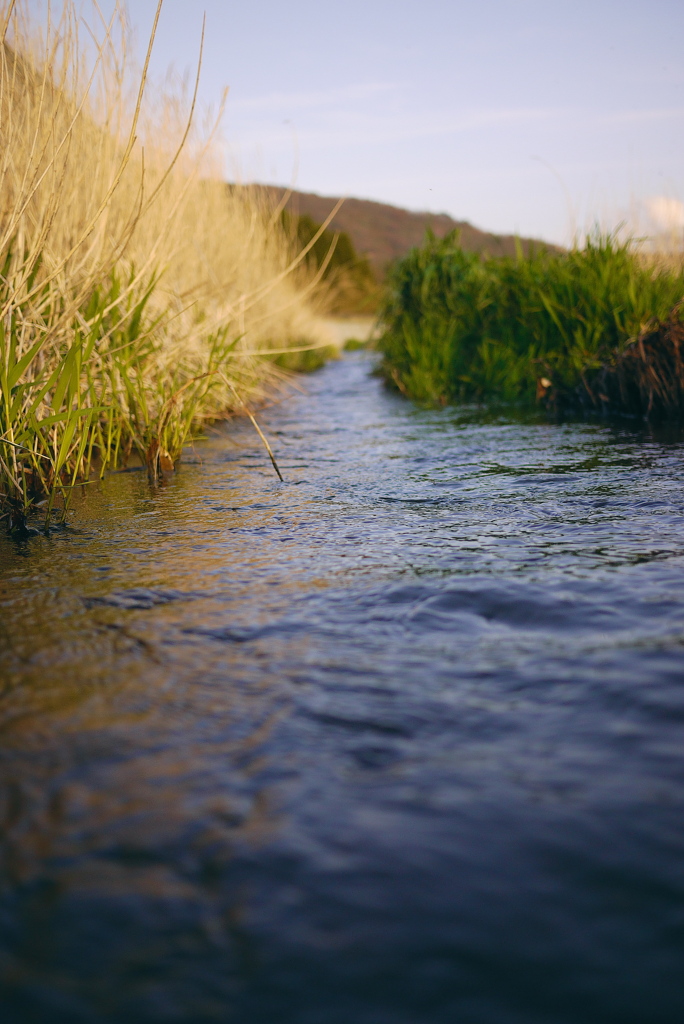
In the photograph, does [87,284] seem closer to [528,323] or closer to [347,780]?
[347,780]

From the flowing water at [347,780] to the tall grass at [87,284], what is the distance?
70cm

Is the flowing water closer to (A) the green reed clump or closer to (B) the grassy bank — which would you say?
(A) the green reed clump

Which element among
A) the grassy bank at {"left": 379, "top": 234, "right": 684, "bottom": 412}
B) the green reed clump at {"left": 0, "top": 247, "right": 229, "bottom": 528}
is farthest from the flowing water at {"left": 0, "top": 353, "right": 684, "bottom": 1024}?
the grassy bank at {"left": 379, "top": 234, "right": 684, "bottom": 412}

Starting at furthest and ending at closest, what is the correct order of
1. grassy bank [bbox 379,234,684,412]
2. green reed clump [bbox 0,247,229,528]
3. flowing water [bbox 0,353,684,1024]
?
grassy bank [bbox 379,234,684,412] → green reed clump [bbox 0,247,229,528] → flowing water [bbox 0,353,684,1024]

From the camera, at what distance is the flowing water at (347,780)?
0.81 meters

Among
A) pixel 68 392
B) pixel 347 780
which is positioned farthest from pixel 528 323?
pixel 347 780

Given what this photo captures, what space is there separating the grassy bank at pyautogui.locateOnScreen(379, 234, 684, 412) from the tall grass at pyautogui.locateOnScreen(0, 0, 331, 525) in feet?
5.94

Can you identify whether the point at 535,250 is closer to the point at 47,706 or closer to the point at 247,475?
the point at 247,475

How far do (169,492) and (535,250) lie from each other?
171 inches

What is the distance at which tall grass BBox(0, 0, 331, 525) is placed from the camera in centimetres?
251

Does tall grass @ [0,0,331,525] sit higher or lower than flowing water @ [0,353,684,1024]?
higher

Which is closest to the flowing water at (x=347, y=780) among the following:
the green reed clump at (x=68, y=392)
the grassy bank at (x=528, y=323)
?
the green reed clump at (x=68, y=392)


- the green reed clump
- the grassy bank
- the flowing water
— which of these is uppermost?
the grassy bank

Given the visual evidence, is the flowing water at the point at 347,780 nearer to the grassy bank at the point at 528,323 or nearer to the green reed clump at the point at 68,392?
the green reed clump at the point at 68,392
